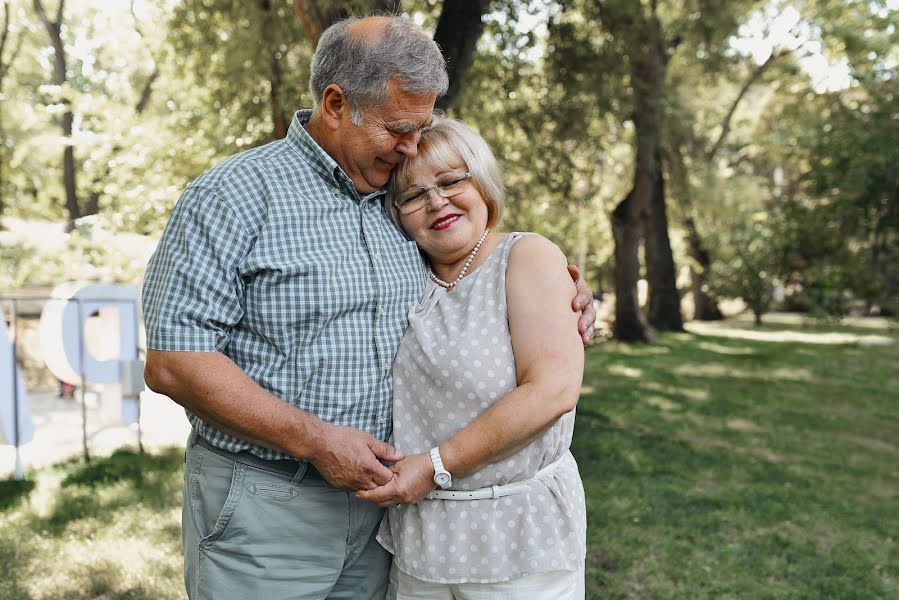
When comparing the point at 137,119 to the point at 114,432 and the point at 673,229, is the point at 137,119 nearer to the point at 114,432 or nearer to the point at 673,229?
the point at 114,432

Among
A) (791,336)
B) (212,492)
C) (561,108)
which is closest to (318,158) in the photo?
(212,492)

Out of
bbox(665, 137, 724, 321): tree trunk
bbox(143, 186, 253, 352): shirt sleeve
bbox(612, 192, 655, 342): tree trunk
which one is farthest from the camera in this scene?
bbox(665, 137, 724, 321): tree trunk

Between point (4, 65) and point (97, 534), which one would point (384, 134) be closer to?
point (97, 534)

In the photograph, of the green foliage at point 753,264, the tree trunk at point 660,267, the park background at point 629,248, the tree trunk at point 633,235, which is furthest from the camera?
the green foliage at point 753,264

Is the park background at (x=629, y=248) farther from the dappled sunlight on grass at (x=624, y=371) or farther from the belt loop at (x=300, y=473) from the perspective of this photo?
the belt loop at (x=300, y=473)

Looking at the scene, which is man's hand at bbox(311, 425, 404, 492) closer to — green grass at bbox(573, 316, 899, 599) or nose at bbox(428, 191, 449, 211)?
nose at bbox(428, 191, 449, 211)

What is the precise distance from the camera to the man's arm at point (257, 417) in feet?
6.06

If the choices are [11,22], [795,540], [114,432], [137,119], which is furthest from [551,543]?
[11,22]

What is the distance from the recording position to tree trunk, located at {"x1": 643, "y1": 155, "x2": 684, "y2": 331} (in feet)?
59.8

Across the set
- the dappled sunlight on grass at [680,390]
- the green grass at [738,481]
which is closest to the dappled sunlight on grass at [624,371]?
the green grass at [738,481]

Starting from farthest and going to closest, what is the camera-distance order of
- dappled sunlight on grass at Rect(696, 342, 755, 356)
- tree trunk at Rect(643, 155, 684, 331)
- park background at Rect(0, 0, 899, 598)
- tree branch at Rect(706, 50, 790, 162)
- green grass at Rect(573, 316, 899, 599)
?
tree branch at Rect(706, 50, 790, 162) < tree trunk at Rect(643, 155, 684, 331) < dappled sunlight on grass at Rect(696, 342, 755, 356) < park background at Rect(0, 0, 899, 598) < green grass at Rect(573, 316, 899, 599)

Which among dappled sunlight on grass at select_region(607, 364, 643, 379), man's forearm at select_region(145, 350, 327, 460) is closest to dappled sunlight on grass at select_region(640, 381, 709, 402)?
dappled sunlight on grass at select_region(607, 364, 643, 379)

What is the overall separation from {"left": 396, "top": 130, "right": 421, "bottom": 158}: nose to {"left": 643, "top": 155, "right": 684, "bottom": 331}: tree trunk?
15351mm

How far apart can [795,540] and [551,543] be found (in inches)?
160
